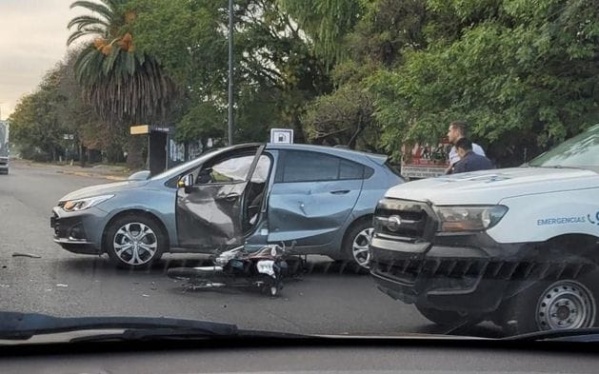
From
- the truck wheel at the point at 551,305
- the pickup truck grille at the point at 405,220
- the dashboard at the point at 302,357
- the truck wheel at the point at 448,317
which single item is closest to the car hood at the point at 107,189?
the pickup truck grille at the point at 405,220

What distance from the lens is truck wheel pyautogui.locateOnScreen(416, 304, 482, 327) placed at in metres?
5.68

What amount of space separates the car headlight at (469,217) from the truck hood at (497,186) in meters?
0.05

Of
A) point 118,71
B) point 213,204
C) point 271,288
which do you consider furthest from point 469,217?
point 118,71

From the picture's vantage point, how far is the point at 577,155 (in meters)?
6.56

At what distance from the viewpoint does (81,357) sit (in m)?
3.43

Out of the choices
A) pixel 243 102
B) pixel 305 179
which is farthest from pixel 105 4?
pixel 305 179

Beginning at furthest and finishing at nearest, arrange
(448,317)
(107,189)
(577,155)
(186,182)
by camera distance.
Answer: (107,189) → (186,182) → (577,155) → (448,317)

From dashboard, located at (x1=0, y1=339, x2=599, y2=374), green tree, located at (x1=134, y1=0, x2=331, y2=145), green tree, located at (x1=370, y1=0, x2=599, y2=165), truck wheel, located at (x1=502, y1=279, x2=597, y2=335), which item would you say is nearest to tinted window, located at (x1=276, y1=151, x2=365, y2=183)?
truck wheel, located at (x1=502, y1=279, x2=597, y2=335)

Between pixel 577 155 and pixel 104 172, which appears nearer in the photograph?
pixel 577 155

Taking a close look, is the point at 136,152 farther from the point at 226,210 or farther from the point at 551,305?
the point at 551,305

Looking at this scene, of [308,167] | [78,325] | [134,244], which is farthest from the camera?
[308,167]

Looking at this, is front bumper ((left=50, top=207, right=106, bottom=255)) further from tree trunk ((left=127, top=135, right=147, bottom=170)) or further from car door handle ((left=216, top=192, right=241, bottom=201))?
tree trunk ((left=127, top=135, right=147, bottom=170))

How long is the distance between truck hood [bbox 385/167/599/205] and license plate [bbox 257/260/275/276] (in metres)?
1.90

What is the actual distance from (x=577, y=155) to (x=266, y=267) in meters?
2.99
